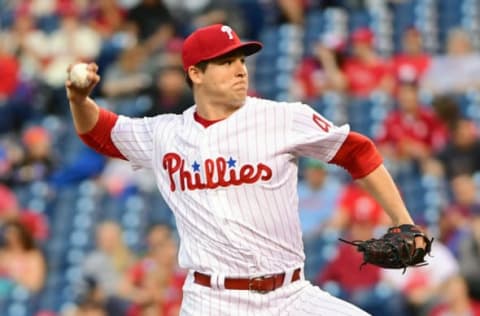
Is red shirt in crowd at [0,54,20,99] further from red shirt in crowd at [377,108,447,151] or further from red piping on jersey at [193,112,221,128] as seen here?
red piping on jersey at [193,112,221,128]

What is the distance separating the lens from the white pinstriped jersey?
4.59 metres

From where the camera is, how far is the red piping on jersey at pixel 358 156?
459 centimetres

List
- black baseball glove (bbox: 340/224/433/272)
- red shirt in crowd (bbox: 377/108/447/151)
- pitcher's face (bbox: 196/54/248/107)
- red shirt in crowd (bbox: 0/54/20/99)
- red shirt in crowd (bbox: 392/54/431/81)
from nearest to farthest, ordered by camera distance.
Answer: black baseball glove (bbox: 340/224/433/272) < pitcher's face (bbox: 196/54/248/107) < red shirt in crowd (bbox: 377/108/447/151) < red shirt in crowd (bbox: 392/54/431/81) < red shirt in crowd (bbox: 0/54/20/99)

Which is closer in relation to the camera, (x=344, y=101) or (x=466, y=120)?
(x=466, y=120)

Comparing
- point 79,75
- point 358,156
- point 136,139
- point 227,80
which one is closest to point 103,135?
point 136,139

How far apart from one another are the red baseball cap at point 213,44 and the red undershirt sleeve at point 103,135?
468 mm

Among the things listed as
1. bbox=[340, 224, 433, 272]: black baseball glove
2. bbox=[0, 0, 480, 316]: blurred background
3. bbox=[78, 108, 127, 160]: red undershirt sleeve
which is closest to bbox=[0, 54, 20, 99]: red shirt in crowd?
bbox=[0, 0, 480, 316]: blurred background

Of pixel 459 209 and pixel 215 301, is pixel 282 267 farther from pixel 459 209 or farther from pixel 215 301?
pixel 459 209

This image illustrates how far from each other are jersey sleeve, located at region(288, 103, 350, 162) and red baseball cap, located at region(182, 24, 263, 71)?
0.29 meters

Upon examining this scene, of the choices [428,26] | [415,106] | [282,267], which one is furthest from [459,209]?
[282,267]

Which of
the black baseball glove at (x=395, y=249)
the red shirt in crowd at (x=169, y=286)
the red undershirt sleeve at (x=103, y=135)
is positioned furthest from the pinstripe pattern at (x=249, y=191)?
the red shirt in crowd at (x=169, y=286)

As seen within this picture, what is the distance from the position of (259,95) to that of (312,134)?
554 centimetres

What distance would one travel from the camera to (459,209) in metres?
8.17

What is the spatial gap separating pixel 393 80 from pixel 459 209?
1822mm
